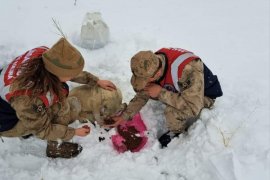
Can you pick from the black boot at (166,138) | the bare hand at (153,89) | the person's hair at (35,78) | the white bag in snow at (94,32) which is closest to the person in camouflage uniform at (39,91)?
the person's hair at (35,78)

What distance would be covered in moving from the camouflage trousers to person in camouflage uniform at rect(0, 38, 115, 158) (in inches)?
29.2

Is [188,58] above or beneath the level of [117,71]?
above

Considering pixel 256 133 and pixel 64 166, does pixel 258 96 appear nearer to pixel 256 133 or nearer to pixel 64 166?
pixel 256 133

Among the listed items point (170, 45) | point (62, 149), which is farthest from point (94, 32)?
point (62, 149)

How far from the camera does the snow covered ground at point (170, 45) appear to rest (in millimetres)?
3014

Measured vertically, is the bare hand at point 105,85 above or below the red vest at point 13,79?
below

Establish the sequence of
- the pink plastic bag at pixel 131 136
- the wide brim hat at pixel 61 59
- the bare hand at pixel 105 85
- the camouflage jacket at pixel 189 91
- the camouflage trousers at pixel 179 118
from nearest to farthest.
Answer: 1. the wide brim hat at pixel 61 59
2. the camouflage jacket at pixel 189 91
3. the camouflage trousers at pixel 179 118
4. the pink plastic bag at pixel 131 136
5. the bare hand at pixel 105 85

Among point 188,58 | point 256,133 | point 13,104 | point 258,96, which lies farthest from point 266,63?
point 13,104

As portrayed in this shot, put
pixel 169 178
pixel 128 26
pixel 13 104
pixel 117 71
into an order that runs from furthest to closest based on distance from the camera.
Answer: pixel 128 26, pixel 117 71, pixel 169 178, pixel 13 104

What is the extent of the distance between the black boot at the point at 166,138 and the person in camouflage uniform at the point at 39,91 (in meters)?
0.72

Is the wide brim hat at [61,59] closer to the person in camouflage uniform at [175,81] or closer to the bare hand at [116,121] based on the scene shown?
the person in camouflage uniform at [175,81]

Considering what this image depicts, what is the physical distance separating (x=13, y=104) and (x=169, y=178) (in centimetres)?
137

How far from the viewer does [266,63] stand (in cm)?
404

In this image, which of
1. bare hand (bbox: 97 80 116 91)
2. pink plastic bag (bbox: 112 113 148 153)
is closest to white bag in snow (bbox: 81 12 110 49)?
bare hand (bbox: 97 80 116 91)
